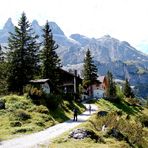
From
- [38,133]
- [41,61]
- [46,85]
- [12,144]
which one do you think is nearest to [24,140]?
[12,144]

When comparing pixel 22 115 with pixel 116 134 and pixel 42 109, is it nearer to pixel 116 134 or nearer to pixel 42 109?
pixel 42 109

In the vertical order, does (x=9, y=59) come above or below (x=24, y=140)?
above

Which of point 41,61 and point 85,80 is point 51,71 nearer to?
point 41,61

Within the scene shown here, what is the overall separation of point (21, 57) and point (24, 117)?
30.5m

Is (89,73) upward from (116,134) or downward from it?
upward

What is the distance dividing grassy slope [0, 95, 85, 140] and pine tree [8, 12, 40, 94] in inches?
629

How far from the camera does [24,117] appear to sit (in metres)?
44.5

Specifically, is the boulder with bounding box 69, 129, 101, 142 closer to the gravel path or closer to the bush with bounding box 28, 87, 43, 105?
the gravel path

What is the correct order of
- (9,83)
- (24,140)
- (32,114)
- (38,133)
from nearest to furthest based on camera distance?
(24,140), (38,133), (32,114), (9,83)

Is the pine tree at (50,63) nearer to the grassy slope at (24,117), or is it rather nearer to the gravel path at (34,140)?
the grassy slope at (24,117)

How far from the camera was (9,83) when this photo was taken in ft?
236

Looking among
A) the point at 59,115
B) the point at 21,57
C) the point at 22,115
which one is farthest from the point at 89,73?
the point at 22,115

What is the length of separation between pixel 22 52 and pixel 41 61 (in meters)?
4.59

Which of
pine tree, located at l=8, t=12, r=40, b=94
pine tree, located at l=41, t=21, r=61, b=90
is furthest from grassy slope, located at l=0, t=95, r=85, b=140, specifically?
pine tree, located at l=41, t=21, r=61, b=90
